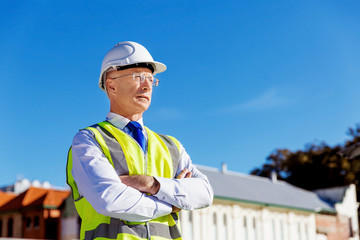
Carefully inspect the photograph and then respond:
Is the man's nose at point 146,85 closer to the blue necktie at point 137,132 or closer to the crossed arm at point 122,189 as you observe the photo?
the blue necktie at point 137,132

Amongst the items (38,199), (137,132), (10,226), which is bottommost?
(137,132)

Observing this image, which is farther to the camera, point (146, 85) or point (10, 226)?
point (10, 226)

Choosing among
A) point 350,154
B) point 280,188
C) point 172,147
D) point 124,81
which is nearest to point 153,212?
point 172,147

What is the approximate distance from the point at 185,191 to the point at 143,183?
25 centimetres

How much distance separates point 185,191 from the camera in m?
2.72

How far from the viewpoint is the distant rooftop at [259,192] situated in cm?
2397

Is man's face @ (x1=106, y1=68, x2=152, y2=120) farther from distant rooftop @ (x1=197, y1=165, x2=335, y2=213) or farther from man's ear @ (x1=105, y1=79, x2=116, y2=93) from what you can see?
distant rooftop @ (x1=197, y1=165, x2=335, y2=213)

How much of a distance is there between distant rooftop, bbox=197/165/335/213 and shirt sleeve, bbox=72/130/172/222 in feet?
64.4

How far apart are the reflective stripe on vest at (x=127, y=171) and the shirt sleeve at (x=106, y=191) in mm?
51

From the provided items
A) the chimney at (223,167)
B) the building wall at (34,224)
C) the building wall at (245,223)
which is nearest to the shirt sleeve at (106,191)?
the building wall at (245,223)

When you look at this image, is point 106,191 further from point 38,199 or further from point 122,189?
point 38,199

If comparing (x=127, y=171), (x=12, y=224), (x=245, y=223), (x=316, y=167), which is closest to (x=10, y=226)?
(x=12, y=224)

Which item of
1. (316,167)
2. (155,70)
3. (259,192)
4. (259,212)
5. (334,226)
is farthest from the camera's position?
(316,167)

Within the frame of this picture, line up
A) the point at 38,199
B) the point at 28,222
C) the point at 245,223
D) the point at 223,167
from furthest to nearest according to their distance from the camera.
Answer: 1. the point at 223,167
2. the point at 38,199
3. the point at 28,222
4. the point at 245,223
